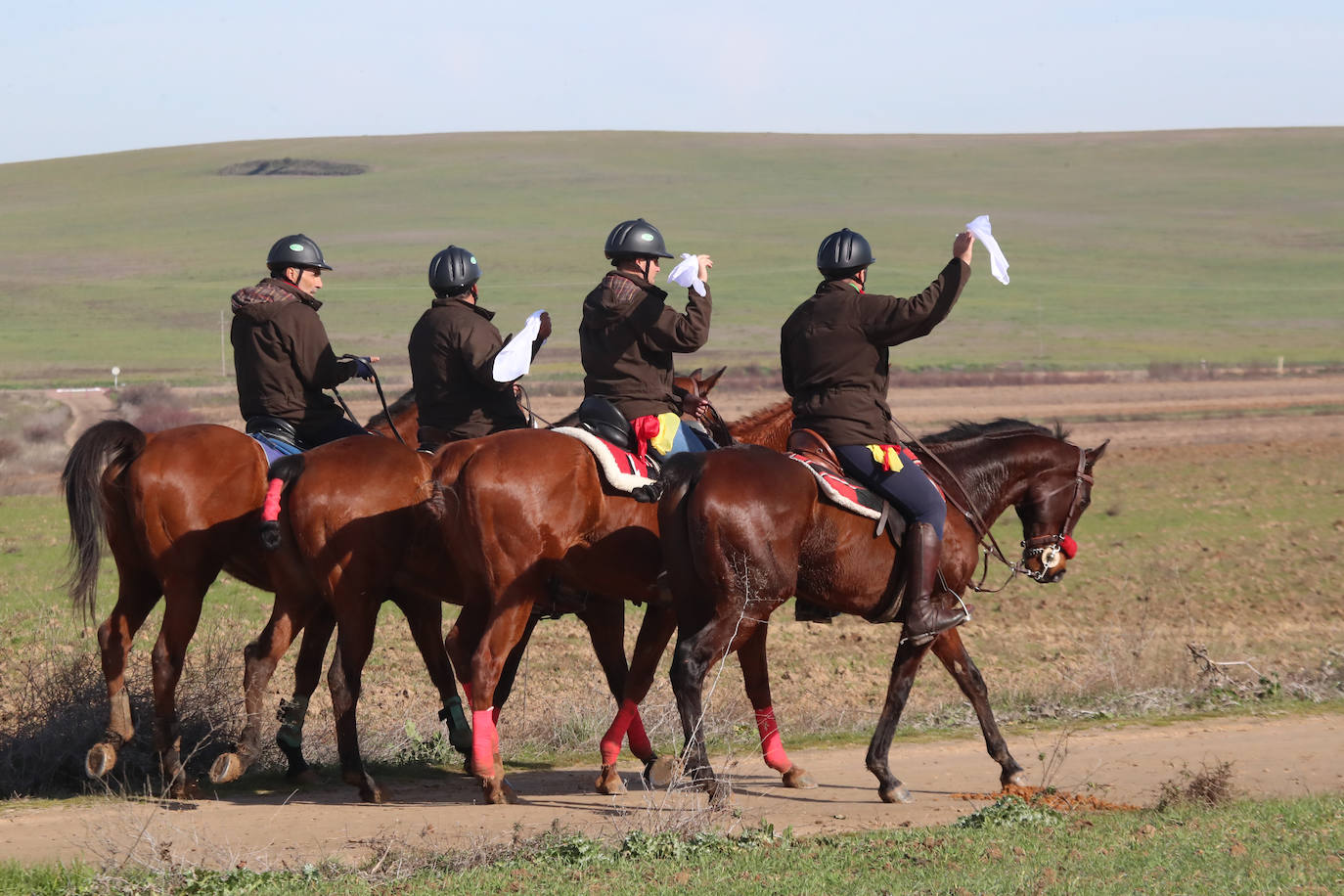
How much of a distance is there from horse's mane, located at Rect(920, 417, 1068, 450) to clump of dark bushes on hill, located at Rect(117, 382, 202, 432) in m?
19.5

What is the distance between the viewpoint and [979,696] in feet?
A: 29.8

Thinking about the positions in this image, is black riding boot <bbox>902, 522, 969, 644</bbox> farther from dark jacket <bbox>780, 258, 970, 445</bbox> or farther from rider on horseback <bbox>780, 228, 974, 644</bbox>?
dark jacket <bbox>780, 258, 970, 445</bbox>

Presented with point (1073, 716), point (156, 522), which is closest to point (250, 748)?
point (156, 522)

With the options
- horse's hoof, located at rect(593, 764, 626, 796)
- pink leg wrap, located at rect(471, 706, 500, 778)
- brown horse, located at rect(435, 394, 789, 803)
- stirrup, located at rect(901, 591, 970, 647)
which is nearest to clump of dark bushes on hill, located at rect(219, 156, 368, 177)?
brown horse, located at rect(435, 394, 789, 803)

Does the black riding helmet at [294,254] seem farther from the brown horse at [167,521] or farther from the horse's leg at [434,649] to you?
the horse's leg at [434,649]

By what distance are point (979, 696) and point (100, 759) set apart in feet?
16.8

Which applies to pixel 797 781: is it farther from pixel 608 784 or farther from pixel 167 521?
pixel 167 521

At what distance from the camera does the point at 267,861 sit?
720 cm

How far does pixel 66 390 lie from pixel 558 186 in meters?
61.9

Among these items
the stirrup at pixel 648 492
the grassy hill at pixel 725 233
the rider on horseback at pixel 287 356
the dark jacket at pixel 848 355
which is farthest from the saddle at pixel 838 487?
the grassy hill at pixel 725 233


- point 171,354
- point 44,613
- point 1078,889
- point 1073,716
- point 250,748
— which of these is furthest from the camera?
point 171,354

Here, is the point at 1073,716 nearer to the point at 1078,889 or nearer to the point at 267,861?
the point at 1078,889

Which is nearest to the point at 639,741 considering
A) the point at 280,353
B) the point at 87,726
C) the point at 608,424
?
the point at 608,424

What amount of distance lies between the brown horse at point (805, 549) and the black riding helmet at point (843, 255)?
1.28m
